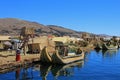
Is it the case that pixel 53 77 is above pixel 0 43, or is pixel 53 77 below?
below

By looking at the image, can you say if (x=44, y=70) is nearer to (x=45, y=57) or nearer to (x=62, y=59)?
(x=45, y=57)

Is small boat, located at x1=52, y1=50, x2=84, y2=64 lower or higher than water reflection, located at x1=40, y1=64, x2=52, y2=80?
higher

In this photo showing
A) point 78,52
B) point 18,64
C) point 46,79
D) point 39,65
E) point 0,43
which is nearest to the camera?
point 46,79

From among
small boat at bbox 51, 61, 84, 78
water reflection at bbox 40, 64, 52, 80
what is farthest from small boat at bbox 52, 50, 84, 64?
water reflection at bbox 40, 64, 52, 80

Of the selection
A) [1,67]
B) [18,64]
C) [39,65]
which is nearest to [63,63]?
[39,65]

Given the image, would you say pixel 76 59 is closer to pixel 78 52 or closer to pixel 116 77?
pixel 78 52

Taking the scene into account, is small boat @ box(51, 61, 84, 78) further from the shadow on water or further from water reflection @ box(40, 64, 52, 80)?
water reflection @ box(40, 64, 52, 80)

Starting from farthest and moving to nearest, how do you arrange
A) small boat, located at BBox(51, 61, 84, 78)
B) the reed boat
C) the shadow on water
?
the reed boat
small boat, located at BBox(51, 61, 84, 78)
the shadow on water

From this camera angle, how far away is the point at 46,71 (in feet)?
108

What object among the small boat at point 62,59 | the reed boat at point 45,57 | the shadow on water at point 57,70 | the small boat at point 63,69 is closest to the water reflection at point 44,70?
the shadow on water at point 57,70

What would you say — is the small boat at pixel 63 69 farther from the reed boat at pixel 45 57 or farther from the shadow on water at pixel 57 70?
the reed boat at pixel 45 57

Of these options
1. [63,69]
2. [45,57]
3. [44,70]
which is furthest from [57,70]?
[45,57]

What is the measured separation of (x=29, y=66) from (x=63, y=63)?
4.94 metres

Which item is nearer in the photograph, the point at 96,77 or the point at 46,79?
the point at 46,79
